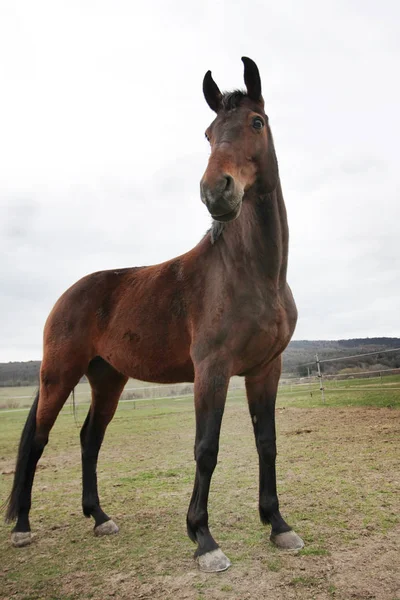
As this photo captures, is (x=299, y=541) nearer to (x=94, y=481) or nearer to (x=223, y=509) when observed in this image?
(x=223, y=509)

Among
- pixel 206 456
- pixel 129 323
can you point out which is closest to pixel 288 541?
pixel 206 456

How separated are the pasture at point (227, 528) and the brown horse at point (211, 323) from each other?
0.23 m

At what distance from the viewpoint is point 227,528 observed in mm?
3725

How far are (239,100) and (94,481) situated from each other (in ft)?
13.1

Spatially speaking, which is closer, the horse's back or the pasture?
the pasture

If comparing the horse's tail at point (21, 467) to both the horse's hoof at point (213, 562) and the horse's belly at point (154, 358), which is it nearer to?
the horse's belly at point (154, 358)

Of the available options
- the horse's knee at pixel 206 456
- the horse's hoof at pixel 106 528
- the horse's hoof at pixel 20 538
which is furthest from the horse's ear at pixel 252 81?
the horse's hoof at pixel 20 538

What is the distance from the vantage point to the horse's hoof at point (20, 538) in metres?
3.82

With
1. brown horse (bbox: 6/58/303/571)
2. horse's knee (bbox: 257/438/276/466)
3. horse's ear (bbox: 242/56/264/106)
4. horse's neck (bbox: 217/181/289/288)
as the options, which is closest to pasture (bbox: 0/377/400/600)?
brown horse (bbox: 6/58/303/571)

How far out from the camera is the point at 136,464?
7.16 metres

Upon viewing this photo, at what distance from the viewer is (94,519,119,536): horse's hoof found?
12.9 ft

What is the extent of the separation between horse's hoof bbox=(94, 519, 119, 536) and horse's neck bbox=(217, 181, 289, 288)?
274 cm

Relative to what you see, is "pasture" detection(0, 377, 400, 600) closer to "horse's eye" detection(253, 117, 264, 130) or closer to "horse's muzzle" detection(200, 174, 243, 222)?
"horse's muzzle" detection(200, 174, 243, 222)

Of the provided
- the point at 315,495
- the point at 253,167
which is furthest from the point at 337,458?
the point at 253,167
